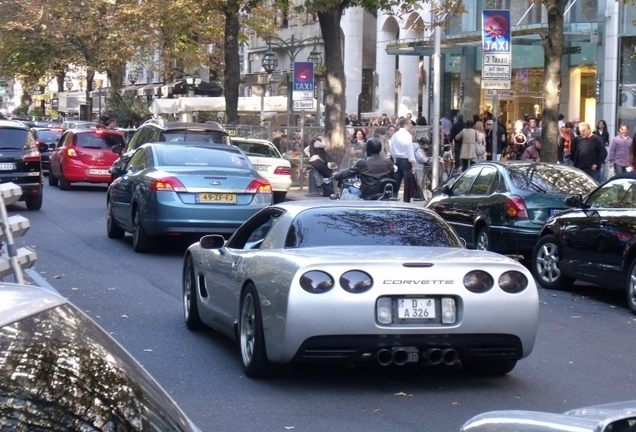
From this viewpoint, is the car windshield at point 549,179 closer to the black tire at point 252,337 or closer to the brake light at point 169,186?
the brake light at point 169,186

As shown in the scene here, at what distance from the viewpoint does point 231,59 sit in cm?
3525

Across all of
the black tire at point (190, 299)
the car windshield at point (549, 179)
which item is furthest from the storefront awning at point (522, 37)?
the black tire at point (190, 299)

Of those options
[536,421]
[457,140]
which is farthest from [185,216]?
[457,140]

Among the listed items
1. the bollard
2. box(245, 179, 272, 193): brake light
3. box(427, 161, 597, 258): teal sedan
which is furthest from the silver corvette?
the bollard

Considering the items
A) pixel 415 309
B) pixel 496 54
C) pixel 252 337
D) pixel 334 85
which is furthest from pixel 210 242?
pixel 334 85

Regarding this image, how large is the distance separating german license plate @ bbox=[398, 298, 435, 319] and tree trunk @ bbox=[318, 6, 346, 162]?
2104 cm

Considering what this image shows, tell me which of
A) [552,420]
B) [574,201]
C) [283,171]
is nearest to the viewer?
[552,420]

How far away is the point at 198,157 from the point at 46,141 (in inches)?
921

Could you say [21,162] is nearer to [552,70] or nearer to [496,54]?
[496,54]

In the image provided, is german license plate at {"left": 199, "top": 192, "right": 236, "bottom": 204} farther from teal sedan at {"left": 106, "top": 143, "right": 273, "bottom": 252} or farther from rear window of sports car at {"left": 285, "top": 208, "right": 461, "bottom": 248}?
rear window of sports car at {"left": 285, "top": 208, "right": 461, "bottom": 248}

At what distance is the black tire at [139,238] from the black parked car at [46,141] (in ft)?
73.1

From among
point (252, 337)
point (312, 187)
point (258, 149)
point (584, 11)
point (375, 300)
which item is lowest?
point (312, 187)

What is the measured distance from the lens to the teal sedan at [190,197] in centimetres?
1515

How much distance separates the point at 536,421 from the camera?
3.60 metres
